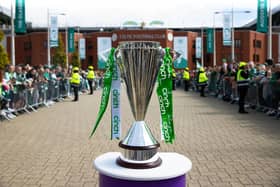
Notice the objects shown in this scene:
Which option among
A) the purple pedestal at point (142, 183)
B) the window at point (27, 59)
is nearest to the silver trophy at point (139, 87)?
the purple pedestal at point (142, 183)

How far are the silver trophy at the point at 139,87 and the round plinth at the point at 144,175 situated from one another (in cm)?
7

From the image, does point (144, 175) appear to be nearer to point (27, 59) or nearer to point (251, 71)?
point (251, 71)

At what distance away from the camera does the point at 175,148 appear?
7562 mm

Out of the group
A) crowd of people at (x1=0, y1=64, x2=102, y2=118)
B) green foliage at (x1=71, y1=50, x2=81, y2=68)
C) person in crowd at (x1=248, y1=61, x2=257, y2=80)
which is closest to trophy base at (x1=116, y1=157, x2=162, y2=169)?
crowd of people at (x1=0, y1=64, x2=102, y2=118)

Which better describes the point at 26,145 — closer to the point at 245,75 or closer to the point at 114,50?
the point at 114,50

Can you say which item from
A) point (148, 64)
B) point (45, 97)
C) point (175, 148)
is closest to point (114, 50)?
point (148, 64)

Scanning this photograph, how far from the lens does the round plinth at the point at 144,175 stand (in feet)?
9.62

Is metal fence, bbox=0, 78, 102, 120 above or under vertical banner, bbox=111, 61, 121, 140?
under

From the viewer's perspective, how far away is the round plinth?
293 cm

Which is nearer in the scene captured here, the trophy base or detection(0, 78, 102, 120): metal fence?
the trophy base

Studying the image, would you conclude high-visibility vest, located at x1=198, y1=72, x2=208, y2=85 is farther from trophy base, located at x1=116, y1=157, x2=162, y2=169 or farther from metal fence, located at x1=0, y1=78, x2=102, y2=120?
trophy base, located at x1=116, y1=157, x2=162, y2=169

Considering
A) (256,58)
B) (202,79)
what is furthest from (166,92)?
(256,58)

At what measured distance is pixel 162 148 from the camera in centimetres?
756

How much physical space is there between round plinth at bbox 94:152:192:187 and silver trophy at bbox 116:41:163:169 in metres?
0.07
